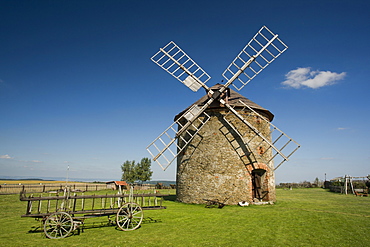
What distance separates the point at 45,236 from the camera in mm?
6734

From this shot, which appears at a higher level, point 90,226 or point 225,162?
point 225,162

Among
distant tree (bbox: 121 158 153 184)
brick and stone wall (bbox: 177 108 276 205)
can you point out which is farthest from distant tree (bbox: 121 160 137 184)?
brick and stone wall (bbox: 177 108 276 205)

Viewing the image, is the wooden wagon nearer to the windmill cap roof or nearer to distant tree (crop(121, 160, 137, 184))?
the windmill cap roof

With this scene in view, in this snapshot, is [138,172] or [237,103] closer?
[237,103]

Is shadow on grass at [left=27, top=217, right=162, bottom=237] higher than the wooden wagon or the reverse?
the reverse

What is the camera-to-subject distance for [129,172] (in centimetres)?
4697

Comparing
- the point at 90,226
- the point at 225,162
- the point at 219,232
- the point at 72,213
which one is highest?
the point at 225,162

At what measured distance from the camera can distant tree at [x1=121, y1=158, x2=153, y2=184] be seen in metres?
45.8

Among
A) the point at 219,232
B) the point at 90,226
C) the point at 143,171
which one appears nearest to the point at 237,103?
the point at 219,232

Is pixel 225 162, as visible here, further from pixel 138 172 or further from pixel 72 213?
pixel 138 172

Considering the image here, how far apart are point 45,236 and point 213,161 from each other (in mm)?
9066

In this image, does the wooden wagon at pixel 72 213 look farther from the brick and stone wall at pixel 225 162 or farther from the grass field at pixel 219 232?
the brick and stone wall at pixel 225 162

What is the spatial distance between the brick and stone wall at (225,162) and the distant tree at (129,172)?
3370cm

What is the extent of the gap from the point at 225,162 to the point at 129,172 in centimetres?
3742
